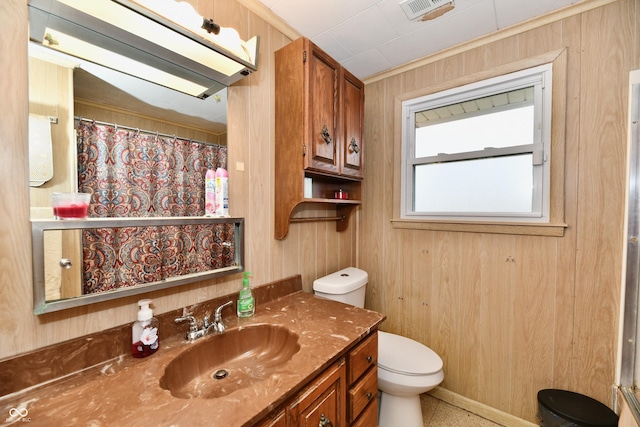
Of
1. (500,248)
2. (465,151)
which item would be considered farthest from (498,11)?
(500,248)

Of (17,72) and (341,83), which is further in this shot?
(341,83)

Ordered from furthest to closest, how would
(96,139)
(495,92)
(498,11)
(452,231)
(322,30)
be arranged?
(452,231), (495,92), (322,30), (498,11), (96,139)

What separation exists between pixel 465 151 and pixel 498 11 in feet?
2.48

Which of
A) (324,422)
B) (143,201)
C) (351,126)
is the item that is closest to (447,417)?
(324,422)

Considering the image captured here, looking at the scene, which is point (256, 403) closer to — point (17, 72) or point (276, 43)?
point (17, 72)

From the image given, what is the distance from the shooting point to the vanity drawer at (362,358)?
40.6 inches

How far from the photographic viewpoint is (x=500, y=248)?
1.57 m

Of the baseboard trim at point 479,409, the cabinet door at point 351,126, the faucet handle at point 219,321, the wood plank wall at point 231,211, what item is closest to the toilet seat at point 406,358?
the baseboard trim at point 479,409

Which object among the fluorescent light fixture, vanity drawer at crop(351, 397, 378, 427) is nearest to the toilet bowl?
vanity drawer at crop(351, 397, 378, 427)

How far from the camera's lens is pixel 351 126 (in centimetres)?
168

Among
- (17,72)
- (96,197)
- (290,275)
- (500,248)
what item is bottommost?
(290,275)

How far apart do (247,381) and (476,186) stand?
171cm

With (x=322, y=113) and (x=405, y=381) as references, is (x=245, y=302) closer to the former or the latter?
(x=405, y=381)

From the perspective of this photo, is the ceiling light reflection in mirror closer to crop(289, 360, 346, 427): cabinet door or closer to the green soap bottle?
the green soap bottle
